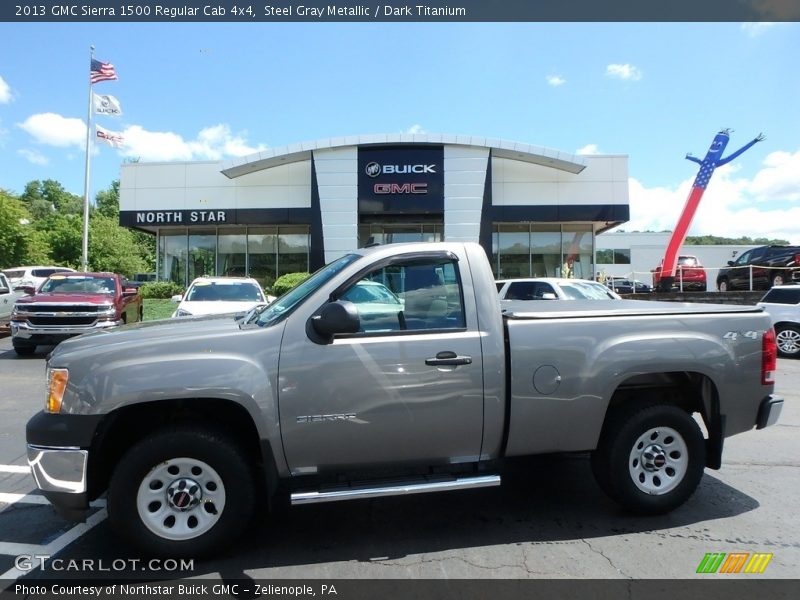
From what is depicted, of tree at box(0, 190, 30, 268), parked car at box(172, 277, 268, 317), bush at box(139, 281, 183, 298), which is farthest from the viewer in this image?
tree at box(0, 190, 30, 268)

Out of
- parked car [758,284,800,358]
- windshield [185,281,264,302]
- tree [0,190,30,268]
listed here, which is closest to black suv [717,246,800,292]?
parked car [758,284,800,358]

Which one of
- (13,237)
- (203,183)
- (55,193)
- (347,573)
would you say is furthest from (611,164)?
(55,193)

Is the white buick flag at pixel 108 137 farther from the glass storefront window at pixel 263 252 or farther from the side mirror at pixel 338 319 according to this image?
the side mirror at pixel 338 319

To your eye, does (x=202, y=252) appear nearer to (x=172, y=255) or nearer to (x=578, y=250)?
(x=172, y=255)

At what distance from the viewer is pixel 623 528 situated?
3.77 m

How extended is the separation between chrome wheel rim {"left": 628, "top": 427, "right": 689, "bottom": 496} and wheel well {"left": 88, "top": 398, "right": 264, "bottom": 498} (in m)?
2.69

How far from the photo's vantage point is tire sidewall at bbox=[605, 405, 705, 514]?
12.5 ft

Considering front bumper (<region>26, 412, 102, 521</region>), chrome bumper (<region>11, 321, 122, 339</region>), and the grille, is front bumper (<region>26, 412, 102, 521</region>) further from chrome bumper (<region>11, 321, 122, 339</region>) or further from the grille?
the grille

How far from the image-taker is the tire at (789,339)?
1269 cm

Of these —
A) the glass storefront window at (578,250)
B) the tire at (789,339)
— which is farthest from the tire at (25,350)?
the glass storefront window at (578,250)

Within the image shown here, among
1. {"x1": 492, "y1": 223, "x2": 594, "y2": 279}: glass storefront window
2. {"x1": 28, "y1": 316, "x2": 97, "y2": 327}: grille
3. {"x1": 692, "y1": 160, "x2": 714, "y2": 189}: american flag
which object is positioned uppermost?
{"x1": 692, "y1": 160, "x2": 714, "y2": 189}: american flag

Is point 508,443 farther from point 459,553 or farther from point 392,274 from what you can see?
point 392,274

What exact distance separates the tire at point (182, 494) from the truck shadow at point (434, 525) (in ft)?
0.61

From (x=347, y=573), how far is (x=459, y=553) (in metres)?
0.74
